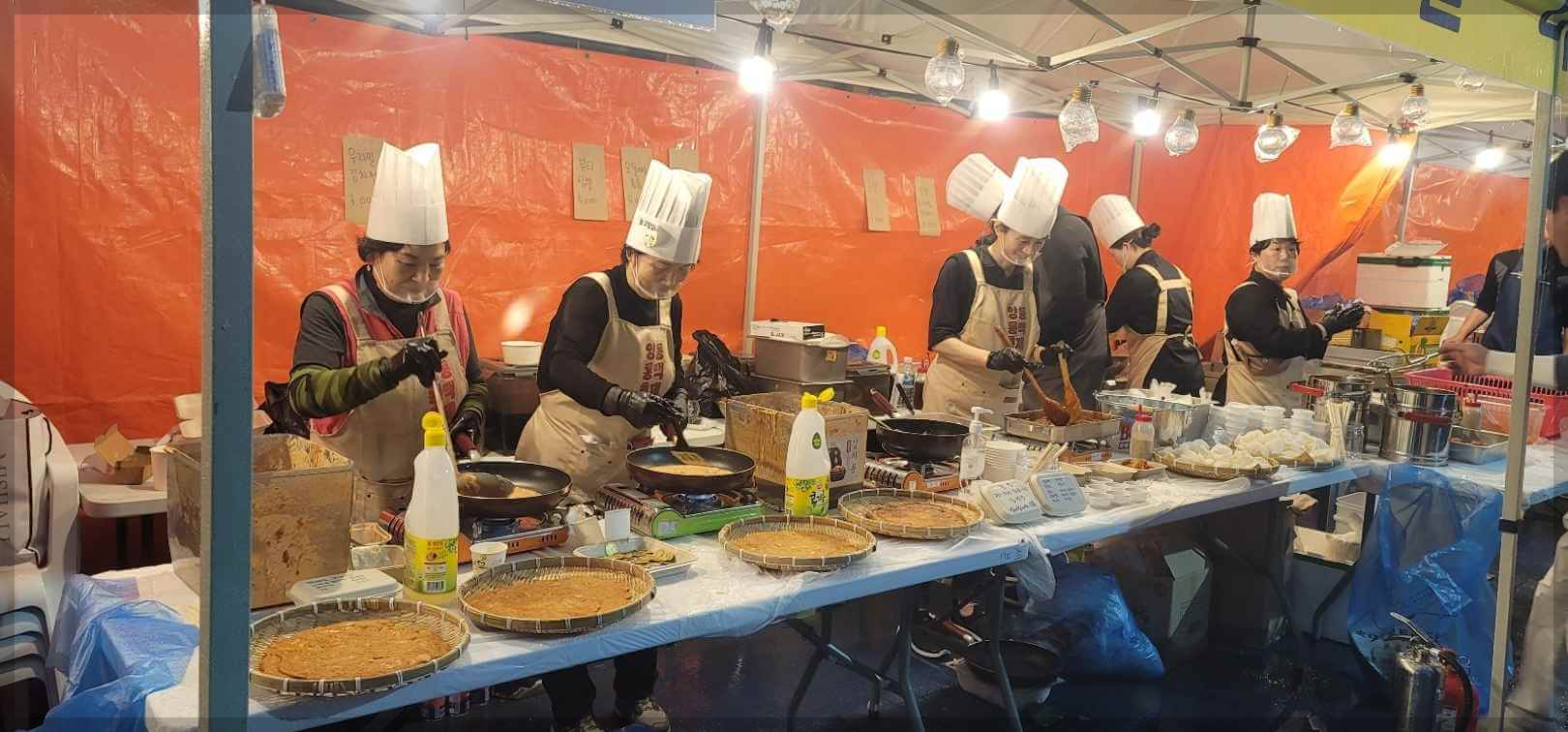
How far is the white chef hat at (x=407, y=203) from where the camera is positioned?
279 cm

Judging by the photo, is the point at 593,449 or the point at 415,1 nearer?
the point at 593,449

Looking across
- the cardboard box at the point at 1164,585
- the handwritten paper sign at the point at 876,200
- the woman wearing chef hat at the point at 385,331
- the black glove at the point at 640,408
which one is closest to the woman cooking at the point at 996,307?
the cardboard box at the point at 1164,585

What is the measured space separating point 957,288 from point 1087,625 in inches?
63.6

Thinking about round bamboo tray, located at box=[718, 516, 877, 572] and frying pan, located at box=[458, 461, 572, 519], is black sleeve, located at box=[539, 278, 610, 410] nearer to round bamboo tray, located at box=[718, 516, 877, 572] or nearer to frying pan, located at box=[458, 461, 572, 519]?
frying pan, located at box=[458, 461, 572, 519]

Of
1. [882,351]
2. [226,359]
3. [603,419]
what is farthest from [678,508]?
[882,351]

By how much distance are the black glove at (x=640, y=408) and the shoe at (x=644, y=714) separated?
0.90 meters

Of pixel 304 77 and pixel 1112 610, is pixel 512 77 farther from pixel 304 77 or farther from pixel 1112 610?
pixel 1112 610

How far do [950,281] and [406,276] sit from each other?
2.63m

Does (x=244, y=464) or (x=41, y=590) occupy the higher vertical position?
(x=244, y=464)

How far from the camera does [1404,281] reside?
22.0 feet

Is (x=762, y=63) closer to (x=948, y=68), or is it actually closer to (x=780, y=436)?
(x=948, y=68)

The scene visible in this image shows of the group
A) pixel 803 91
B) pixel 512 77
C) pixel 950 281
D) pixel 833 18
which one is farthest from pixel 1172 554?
pixel 512 77

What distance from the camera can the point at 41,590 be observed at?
2.98 m

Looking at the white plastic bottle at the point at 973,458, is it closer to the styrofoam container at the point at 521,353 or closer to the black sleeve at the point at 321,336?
the black sleeve at the point at 321,336
